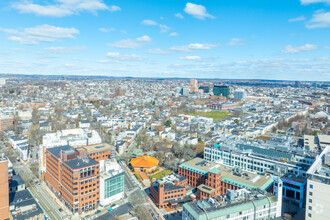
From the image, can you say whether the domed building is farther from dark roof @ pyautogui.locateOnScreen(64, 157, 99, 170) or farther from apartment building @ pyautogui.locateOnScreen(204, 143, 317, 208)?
dark roof @ pyautogui.locateOnScreen(64, 157, 99, 170)

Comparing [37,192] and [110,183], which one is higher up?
[110,183]

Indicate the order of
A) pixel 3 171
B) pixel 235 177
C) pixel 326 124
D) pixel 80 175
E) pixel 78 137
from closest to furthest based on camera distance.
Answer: pixel 3 171 → pixel 80 175 → pixel 235 177 → pixel 78 137 → pixel 326 124

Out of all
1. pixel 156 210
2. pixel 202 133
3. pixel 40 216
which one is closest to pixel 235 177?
pixel 156 210

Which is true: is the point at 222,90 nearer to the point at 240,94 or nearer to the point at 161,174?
the point at 240,94

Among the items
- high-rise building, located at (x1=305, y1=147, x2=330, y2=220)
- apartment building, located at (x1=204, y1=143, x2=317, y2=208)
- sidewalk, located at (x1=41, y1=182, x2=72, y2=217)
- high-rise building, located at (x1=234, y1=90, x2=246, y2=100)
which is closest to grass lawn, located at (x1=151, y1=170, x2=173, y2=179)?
apartment building, located at (x1=204, y1=143, x2=317, y2=208)

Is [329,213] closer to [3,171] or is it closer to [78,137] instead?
[3,171]

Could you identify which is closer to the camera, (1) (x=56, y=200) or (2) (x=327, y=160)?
(2) (x=327, y=160)

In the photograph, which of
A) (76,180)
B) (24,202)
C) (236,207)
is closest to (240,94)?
(76,180)
